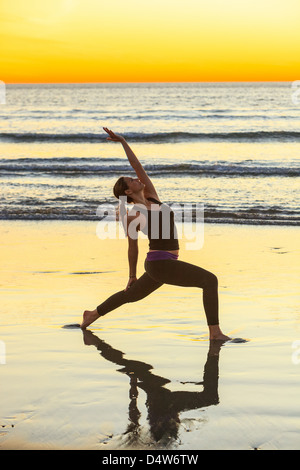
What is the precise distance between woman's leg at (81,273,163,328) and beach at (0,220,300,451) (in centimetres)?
14

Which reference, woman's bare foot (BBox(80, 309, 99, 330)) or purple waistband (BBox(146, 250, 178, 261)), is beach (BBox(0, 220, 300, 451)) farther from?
purple waistband (BBox(146, 250, 178, 261))

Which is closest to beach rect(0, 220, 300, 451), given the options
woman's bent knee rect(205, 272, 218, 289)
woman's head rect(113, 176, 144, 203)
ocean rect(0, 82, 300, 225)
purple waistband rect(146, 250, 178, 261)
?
woman's bent knee rect(205, 272, 218, 289)

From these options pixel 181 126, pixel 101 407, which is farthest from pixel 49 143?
pixel 101 407

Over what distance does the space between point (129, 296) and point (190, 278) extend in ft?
2.30

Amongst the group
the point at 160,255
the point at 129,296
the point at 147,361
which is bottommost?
the point at 147,361

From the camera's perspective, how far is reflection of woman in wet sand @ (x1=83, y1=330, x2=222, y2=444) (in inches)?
162

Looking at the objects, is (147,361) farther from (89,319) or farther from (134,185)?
(134,185)

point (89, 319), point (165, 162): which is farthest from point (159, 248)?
point (165, 162)

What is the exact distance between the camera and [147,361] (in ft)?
17.7

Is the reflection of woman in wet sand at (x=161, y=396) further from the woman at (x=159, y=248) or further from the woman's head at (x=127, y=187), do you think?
the woman's head at (x=127, y=187)

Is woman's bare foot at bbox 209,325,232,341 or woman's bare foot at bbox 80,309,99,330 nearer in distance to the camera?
woman's bare foot at bbox 209,325,232,341

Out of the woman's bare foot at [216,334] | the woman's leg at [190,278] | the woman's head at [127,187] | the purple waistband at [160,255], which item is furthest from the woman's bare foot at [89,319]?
the woman's head at [127,187]
